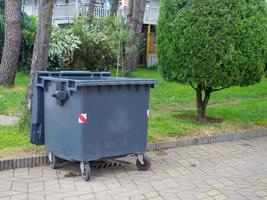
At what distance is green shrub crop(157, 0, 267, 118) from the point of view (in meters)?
8.87

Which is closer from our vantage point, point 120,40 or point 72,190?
point 72,190

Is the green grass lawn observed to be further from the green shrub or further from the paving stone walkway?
the green shrub

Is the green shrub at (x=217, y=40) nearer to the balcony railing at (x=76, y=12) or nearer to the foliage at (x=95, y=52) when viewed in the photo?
the foliage at (x=95, y=52)

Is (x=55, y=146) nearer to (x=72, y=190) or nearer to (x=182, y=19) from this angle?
(x=72, y=190)

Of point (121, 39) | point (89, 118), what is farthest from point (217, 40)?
point (121, 39)

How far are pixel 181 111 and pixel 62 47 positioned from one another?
8715 millimetres

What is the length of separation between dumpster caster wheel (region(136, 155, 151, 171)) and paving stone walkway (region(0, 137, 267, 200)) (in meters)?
0.10

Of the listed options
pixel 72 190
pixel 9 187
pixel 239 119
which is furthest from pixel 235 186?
pixel 239 119

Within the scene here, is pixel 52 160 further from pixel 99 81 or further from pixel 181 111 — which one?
pixel 181 111

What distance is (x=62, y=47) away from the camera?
18.7m

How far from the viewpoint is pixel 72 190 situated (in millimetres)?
5699

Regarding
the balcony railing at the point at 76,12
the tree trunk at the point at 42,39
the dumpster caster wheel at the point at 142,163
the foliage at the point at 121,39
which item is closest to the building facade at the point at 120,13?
the balcony railing at the point at 76,12

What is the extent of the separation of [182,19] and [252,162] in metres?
3.10

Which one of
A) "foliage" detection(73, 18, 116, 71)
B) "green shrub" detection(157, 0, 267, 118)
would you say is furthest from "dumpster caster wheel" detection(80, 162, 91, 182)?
"foliage" detection(73, 18, 116, 71)
